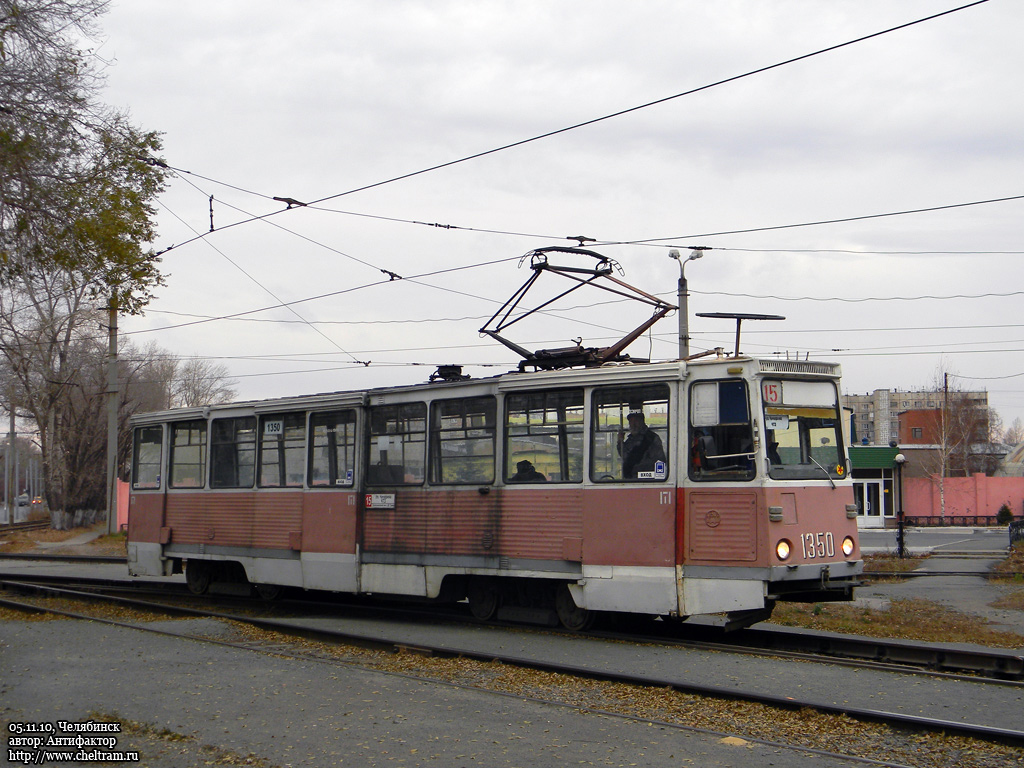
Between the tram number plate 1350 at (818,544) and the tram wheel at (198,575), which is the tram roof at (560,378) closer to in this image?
the tram number plate 1350 at (818,544)

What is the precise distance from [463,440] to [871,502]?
4748 centimetres

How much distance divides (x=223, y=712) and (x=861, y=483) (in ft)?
168

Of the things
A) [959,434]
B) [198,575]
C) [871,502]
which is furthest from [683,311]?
[959,434]

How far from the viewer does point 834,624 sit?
42.6ft

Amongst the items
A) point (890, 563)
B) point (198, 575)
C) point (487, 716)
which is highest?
point (198, 575)

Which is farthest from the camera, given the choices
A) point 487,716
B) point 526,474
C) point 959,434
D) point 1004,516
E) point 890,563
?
point 959,434

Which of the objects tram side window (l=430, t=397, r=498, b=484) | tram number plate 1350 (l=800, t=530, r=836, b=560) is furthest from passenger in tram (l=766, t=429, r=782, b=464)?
tram side window (l=430, t=397, r=498, b=484)

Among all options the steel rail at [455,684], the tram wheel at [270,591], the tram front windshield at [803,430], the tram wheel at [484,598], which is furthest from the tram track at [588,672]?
the tram front windshield at [803,430]

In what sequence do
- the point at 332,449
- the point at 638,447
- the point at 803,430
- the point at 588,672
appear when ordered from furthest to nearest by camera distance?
the point at 332,449 < the point at 638,447 < the point at 803,430 < the point at 588,672

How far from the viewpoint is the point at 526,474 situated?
39.8ft

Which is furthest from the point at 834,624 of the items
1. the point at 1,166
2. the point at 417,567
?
the point at 1,166

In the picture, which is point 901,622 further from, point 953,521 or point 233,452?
point 953,521

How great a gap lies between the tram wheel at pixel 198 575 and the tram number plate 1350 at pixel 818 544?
10.6m

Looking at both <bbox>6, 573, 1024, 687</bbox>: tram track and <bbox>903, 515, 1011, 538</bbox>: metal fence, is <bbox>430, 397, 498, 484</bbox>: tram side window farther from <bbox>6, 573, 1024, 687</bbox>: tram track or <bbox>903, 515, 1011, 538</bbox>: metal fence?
<bbox>903, 515, 1011, 538</bbox>: metal fence
